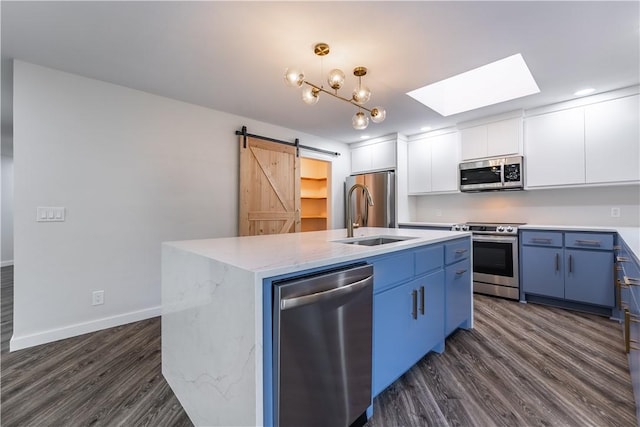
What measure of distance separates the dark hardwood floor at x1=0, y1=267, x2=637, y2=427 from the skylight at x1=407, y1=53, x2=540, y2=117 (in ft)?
8.29

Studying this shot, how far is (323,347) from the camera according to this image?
116cm

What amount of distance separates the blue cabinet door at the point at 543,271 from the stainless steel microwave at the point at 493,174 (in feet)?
2.82

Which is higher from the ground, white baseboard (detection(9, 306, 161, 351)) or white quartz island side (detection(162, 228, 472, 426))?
white quartz island side (detection(162, 228, 472, 426))

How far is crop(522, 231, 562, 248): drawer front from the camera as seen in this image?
3.07m

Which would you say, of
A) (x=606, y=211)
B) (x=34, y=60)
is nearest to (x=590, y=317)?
(x=606, y=211)

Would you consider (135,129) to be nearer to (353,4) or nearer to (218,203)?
(218,203)

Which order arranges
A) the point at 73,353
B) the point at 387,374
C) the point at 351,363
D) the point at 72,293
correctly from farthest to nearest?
the point at 72,293 < the point at 73,353 < the point at 387,374 < the point at 351,363

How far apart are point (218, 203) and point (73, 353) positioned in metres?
1.95

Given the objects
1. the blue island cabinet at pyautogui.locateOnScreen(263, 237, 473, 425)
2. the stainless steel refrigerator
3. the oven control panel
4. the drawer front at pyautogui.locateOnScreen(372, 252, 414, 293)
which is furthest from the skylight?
the drawer front at pyautogui.locateOnScreen(372, 252, 414, 293)

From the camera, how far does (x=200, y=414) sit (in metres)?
1.32

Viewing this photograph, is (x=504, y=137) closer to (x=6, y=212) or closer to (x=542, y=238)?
(x=542, y=238)

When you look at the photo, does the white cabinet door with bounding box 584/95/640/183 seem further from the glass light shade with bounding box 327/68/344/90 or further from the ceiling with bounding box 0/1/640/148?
the glass light shade with bounding box 327/68/344/90

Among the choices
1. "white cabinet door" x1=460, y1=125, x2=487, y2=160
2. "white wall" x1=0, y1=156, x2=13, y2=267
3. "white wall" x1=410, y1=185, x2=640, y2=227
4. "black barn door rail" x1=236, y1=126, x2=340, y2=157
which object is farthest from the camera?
"white wall" x1=0, y1=156, x2=13, y2=267

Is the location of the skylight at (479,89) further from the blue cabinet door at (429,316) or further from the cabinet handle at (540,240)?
the blue cabinet door at (429,316)
